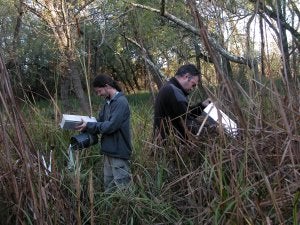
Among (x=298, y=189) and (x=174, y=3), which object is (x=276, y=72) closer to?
(x=298, y=189)

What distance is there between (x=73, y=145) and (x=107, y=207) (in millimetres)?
959

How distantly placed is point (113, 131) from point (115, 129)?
0.02m

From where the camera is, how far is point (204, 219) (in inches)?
106

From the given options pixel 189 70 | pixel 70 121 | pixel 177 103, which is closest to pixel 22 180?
pixel 70 121

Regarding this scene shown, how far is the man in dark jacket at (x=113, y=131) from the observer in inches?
167

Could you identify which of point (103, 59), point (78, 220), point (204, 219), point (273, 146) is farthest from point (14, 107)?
point (103, 59)

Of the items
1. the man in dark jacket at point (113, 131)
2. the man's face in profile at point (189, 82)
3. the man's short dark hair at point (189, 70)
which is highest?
the man's short dark hair at point (189, 70)

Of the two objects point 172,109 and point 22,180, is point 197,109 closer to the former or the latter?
point 172,109

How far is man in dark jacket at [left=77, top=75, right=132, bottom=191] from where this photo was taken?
4.24m

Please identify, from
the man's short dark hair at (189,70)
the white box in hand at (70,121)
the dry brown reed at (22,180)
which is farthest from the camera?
the man's short dark hair at (189,70)

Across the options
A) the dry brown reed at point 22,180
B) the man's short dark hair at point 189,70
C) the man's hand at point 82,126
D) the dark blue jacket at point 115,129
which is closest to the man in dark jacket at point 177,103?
the man's short dark hair at point 189,70

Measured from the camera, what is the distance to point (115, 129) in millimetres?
4230

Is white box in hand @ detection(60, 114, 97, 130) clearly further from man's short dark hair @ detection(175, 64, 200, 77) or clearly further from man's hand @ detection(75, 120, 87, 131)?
man's short dark hair @ detection(175, 64, 200, 77)

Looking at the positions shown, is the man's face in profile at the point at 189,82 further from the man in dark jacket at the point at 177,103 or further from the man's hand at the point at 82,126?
the man's hand at the point at 82,126
